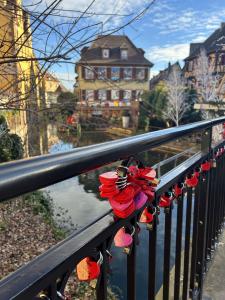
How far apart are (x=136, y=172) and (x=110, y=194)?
0.43ft

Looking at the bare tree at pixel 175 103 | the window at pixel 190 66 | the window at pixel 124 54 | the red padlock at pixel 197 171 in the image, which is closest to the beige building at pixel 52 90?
the red padlock at pixel 197 171

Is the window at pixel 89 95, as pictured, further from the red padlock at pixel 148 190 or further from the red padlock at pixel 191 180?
the red padlock at pixel 148 190

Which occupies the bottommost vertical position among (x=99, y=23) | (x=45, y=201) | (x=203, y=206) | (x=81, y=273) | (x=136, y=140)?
(x=45, y=201)

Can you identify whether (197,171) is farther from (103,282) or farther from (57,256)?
(57,256)

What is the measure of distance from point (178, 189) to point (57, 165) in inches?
32.4

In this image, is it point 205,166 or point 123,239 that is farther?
point 205,166

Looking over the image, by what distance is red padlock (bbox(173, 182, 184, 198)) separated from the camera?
3.91 feet

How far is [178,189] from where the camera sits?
122 cm

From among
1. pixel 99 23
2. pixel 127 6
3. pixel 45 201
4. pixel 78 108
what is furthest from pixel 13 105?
pixel 45 201

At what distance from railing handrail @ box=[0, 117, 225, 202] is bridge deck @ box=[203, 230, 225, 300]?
4.67 feet

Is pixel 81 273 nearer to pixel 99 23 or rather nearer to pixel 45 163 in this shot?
pixel 45 163

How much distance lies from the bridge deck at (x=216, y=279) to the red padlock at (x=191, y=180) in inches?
32.8

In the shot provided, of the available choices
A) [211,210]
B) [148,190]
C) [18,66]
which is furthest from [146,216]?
[18,66]

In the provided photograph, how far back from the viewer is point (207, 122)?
1.45 metres
